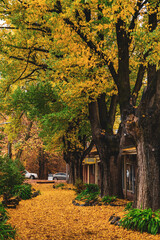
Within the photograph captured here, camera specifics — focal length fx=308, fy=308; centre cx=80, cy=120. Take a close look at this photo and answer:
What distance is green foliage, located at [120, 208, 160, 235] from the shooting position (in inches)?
325

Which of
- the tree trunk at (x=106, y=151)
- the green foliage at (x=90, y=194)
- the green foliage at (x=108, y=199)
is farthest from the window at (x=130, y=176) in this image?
the green foliage at (x=108, y=199)

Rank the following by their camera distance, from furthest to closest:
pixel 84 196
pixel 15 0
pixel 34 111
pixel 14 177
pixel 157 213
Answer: pixel 34 111
pixel 14 177
pixel 84 196
pixel 15 0
pixel 157 213

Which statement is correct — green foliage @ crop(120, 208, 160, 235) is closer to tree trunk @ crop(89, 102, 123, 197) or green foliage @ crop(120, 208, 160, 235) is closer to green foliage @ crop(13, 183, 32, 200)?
tree trunk @ crop(89, 102, 123, 197)

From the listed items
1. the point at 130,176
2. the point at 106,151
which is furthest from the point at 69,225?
the point at 130,176

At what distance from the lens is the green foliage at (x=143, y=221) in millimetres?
8266

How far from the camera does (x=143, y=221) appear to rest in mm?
8500

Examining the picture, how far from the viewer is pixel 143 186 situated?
9859 mm

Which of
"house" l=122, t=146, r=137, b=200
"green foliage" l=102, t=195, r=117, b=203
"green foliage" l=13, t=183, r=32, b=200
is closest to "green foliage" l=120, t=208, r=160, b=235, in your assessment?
"green foliage" l=102, t=195, r=117, b=203

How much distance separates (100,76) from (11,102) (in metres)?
8.74

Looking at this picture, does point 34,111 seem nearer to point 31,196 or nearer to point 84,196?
point 31,196

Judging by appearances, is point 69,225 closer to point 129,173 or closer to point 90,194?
point 90,194

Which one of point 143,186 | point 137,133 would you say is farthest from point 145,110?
→ point 143,186

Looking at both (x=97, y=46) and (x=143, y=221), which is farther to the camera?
(x=97, y=46)

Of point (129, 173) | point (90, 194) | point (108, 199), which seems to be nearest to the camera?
point (108, 199)
